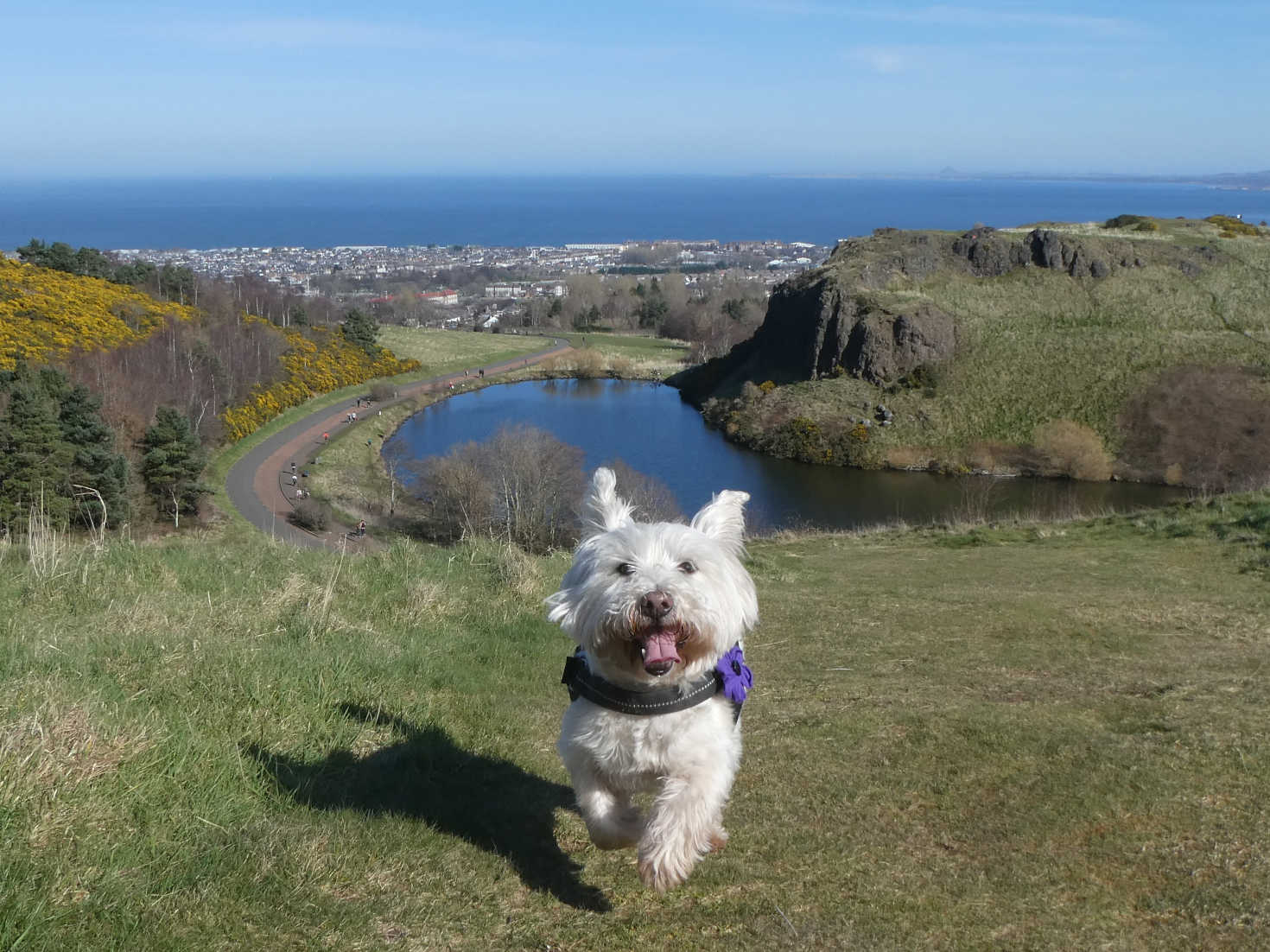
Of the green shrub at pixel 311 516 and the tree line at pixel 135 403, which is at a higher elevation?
the tree line at pixel 135 403

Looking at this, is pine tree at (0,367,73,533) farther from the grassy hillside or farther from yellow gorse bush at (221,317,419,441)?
the grassy hillside

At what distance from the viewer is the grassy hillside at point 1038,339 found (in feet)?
178

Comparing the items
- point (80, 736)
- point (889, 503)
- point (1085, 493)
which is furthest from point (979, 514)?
point (80, 736)

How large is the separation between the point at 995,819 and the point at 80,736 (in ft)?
14.6

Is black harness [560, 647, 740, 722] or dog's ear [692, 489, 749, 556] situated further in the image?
dog's ear [692, 489, 749, 556]

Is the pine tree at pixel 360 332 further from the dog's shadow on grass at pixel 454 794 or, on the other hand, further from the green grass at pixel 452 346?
the dog's shadow on grass at pixel 454 794

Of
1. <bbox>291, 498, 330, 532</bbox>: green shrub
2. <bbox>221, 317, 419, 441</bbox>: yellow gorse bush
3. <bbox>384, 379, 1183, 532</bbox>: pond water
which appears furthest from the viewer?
<bbox>221, 317, 419, 441</bbox>: yellow gorse bush

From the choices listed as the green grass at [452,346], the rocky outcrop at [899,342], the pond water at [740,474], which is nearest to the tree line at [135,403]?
the pond water at [740,474]

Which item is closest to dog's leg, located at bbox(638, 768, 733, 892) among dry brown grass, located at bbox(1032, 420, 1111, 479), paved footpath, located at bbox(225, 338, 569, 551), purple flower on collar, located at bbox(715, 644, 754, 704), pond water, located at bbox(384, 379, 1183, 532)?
purple flower on collar, located at bbox(715, 644, 754, 704)

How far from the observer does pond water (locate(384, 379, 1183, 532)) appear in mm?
43375

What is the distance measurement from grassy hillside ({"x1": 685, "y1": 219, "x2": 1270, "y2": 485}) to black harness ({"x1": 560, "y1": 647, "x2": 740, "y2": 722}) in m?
51.0

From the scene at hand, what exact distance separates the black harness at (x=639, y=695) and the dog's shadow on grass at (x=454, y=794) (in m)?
0.93

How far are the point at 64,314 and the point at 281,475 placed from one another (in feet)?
42.0

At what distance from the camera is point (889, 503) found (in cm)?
4556
